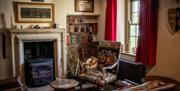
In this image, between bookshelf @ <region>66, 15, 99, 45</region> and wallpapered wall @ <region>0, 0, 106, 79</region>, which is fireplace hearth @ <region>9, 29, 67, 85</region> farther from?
bookshelf @ <region>66, 15, 99, 45</region>

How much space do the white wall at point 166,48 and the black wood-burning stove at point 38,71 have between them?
2.36 m

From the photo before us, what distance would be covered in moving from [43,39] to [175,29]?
2.84m

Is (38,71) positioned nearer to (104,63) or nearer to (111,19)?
(104,63)

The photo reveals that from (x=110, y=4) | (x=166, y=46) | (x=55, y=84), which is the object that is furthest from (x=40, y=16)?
(x=166, y=46)

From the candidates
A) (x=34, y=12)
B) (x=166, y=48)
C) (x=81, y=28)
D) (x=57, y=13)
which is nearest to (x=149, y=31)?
(x=166, y=48)

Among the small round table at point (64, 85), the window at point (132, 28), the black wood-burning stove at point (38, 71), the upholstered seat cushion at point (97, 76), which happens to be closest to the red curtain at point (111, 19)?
the window at point (132, 28)

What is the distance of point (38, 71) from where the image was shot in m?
4.57

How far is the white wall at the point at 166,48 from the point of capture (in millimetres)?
3291

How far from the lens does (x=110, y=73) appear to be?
4.12 m

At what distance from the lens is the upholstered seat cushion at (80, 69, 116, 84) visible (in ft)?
12.4

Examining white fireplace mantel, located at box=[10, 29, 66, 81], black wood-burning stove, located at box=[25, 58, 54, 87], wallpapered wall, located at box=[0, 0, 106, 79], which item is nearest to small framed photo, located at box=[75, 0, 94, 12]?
wallpapered wall, located at box=[0, 0, 106, 79]

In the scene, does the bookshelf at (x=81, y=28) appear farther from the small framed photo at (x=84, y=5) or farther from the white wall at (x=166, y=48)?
the white wall at (x=166, y=48)

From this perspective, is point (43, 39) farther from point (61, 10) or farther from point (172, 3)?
point (172, 3)

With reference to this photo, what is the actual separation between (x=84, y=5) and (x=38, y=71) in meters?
2.03
